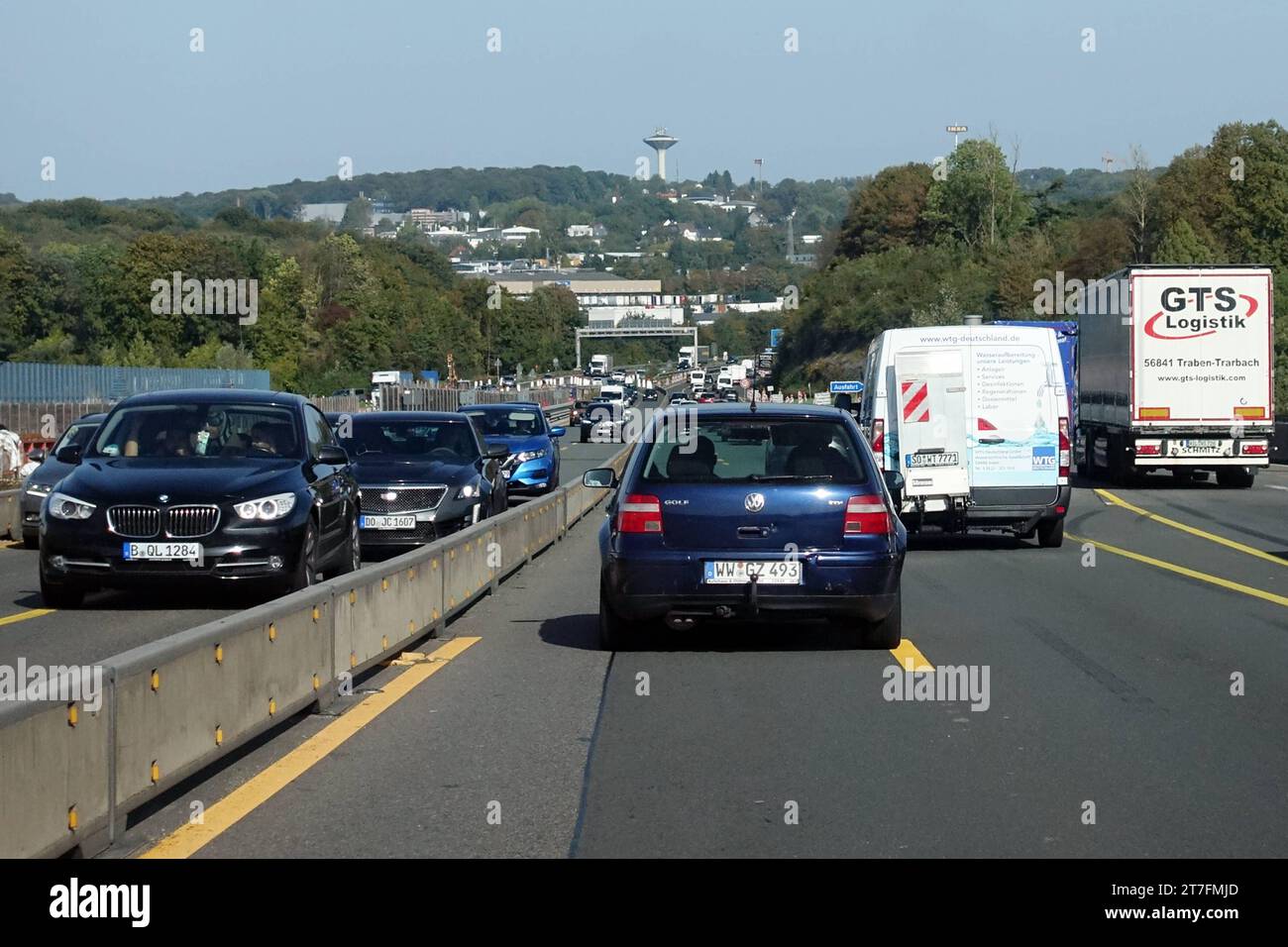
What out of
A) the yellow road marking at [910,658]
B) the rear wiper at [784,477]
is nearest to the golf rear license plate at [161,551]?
the rear wiper at [784,477]

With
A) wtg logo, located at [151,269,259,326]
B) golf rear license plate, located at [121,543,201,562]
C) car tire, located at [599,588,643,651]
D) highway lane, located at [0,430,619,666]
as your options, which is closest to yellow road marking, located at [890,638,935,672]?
car tire, located at [599,588,643,651]

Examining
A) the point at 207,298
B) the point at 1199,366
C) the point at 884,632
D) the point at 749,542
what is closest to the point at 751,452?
the point at 749,542

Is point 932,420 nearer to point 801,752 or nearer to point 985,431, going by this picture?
point 985,431

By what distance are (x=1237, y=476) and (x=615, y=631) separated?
24.4 metres

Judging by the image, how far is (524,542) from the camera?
1811 centimetres

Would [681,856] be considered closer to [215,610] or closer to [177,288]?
[215,610]

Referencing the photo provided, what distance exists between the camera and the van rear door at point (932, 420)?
19.5 m

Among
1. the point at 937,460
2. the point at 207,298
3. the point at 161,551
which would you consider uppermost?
the point at 207,298

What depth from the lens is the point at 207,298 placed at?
119188mm

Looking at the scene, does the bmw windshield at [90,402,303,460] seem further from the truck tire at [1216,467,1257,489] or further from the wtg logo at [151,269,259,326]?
the wtg logo at [151,269,259,326]

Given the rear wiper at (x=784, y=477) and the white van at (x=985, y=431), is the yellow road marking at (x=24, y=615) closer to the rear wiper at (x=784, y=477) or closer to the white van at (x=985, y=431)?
the rear wiper at (x=784, y=477)

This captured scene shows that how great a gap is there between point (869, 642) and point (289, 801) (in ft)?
16.9
